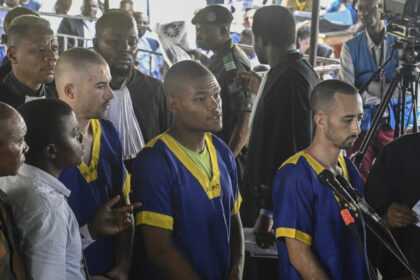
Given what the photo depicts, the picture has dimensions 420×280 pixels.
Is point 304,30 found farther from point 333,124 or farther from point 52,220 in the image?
point 52,220

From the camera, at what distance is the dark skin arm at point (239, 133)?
369cm

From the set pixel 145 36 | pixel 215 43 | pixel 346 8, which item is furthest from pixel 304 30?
pixel 215 43

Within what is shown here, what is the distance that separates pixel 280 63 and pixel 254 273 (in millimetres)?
1311

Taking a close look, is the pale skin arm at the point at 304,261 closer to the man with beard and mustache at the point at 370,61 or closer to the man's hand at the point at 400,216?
the man's hand at the point at 400,216

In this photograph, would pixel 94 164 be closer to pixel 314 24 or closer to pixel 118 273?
pixel 118 273

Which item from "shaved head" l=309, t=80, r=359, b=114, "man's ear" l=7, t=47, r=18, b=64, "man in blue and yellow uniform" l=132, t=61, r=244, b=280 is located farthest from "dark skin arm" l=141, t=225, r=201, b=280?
"man's ear" l=7, t=47, r=18, b=64

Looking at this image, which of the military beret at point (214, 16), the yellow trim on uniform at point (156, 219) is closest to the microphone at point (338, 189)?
the yellow trim on uniform at point (156, 219)

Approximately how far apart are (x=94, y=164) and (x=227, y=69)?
171 cm

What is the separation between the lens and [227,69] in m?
3.80

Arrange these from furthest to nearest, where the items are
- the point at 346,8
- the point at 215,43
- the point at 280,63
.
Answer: the point at 346,8, the point at 215,43, the point at 280,63

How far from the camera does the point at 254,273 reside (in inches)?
110

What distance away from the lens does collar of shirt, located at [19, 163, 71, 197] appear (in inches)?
71.7

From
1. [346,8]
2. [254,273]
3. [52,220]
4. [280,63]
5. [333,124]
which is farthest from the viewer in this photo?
[346,8]

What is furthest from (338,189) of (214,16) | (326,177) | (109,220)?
(214,16)
